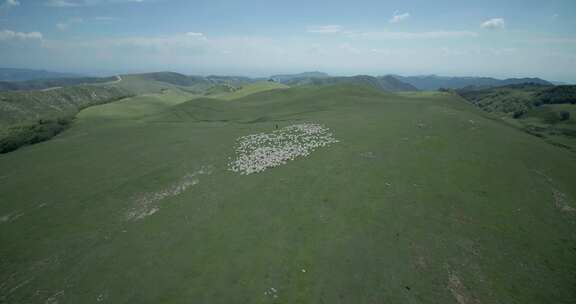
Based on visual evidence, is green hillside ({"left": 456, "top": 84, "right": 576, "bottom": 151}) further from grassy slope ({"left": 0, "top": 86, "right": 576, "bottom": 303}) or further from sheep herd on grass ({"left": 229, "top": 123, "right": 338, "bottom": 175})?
sheep herd on grass ({"left": 229, "top": 123, "right": 338, "bottom": 175})

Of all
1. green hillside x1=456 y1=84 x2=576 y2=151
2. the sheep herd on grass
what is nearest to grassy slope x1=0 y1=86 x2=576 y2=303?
the sheep herd on grass

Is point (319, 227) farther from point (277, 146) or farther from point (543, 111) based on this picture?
point (543, 111)

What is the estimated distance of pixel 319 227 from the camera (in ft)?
75.4

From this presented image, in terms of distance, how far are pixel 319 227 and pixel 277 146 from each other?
22390 mm

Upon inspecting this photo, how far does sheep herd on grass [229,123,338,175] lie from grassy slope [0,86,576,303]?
206cm

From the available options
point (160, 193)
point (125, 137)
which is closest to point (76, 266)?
point (160, 193)

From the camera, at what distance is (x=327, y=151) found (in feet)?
129

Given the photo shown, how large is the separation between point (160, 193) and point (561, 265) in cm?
3841

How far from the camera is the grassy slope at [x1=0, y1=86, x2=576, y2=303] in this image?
57.7 ft

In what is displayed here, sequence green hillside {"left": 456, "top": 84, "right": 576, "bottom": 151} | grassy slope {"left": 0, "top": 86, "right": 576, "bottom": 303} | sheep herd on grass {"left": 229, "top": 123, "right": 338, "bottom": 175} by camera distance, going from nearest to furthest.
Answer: grassy slope {"left": 0, "top": 86, "right": 576, "bottom": 303} < sheep herd on grass {"left": 229, "top": 123, "right": 338, "bottom": 175} < green hillside {"left": 456, "top": 84, "right": 576, "bottom": 151}

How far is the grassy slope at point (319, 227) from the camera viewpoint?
693 inches

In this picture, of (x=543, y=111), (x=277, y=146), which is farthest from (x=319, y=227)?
(x=543, y=111)

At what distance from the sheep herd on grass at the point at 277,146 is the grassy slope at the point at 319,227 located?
206cm

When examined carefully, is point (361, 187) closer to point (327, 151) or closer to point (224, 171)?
point (327, 151)
